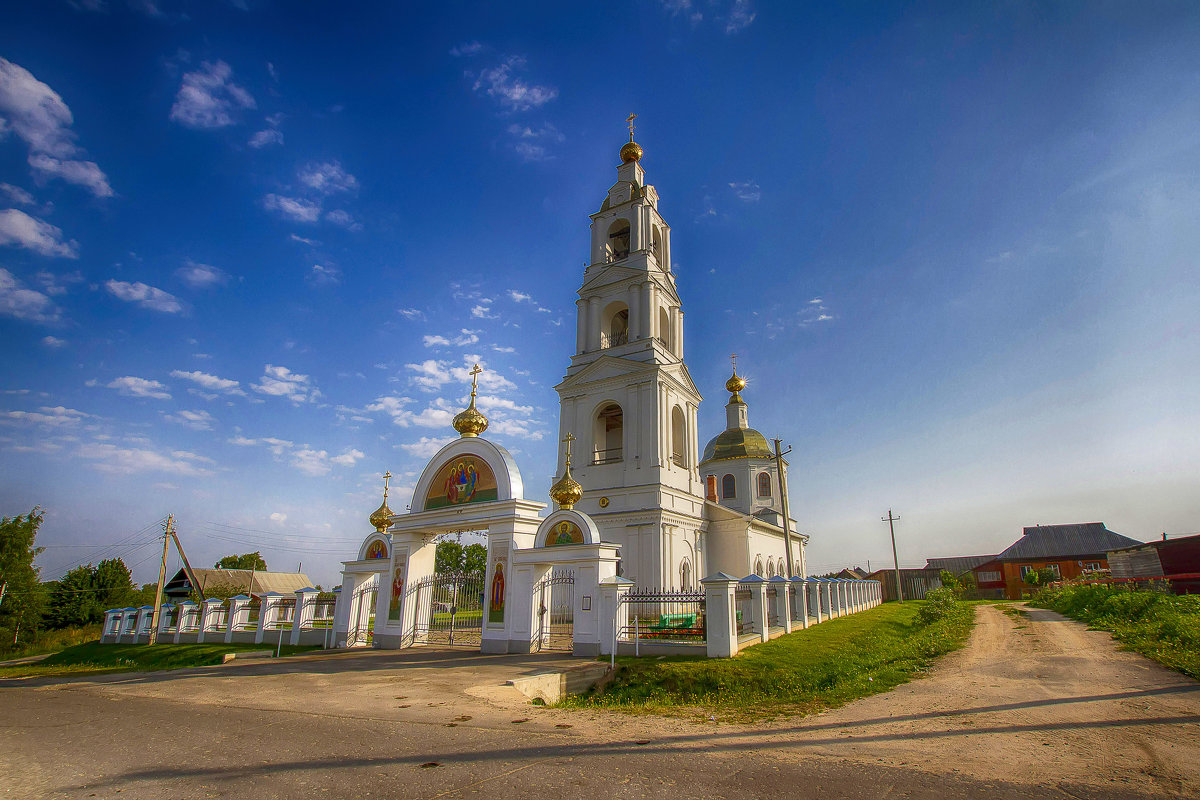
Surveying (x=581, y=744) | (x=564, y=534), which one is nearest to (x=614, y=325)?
(x=564, y=534)

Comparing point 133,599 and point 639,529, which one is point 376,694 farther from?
point 133,599

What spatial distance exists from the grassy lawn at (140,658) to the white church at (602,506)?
3.53 metres

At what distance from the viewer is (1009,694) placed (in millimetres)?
9102

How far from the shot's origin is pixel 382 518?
19.0 metres

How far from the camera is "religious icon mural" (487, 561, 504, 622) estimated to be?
1505 cm

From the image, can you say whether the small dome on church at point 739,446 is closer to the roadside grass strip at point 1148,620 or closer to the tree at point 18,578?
the roadside grass strip at point 1148,620

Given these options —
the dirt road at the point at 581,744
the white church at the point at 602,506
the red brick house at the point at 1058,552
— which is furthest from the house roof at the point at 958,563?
the dirt road at the point at 581,744

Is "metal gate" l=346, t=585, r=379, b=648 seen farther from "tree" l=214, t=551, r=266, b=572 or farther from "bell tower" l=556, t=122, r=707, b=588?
"tree" l=214, t=551, r=266, b=572

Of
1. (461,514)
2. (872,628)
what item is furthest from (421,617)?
(872,628)

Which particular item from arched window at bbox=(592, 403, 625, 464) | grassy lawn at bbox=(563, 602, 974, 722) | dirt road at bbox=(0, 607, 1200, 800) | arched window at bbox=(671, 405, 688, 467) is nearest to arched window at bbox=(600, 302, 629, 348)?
arched window at bbox=(592, 403, 625, 464)

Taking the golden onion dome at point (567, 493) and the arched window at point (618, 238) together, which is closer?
the golden onion dome at point (567, 493)

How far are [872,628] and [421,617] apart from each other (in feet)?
45.5

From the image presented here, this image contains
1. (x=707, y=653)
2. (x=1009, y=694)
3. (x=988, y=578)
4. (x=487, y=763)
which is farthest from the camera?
(x=988, y=578)

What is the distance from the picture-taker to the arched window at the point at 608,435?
24.9 meters
